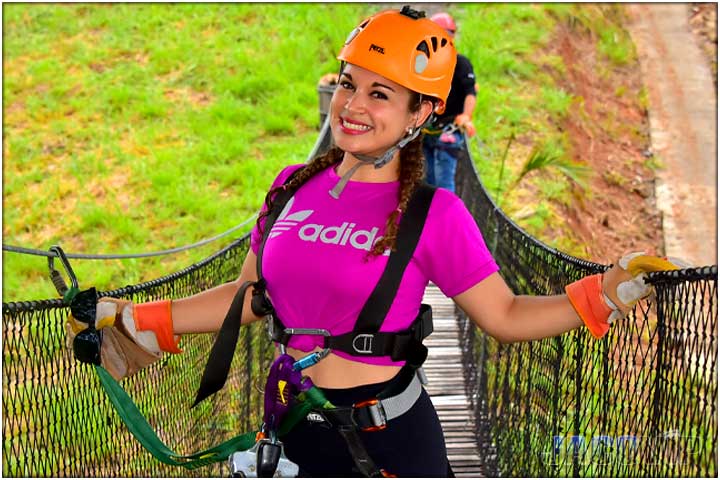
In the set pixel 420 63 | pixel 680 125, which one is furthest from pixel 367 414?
pixel 680 125

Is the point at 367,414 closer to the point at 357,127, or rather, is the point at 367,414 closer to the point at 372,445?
the point at 372,445

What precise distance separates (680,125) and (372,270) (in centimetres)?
1446

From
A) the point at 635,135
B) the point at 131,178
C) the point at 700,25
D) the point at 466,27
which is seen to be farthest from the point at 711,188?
the point at 131,178

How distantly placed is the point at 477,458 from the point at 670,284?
2568 mm

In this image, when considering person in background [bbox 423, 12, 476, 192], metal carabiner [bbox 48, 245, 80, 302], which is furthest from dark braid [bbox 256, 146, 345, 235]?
person in background [bbox 423, 12, 476, 192]

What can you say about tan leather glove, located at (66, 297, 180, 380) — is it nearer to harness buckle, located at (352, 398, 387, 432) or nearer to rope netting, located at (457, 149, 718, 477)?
harness buckle, located at (352, 398, 387, 432)

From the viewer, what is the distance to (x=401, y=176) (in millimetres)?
2428

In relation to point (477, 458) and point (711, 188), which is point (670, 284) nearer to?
point (477, 458)

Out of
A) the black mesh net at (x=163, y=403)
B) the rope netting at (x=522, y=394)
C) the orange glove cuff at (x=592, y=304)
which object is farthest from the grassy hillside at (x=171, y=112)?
the orange glove cuff at (x=592, y=304)

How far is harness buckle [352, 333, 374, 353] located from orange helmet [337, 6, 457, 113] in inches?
23.9

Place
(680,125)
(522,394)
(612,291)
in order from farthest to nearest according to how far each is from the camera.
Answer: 1. (680,125)
2. (522,394)
3. (612,291)

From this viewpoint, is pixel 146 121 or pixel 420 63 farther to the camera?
pixel 146 121

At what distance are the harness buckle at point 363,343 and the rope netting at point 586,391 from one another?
0.64m

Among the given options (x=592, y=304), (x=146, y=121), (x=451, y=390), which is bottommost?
(x=146, y=121)
